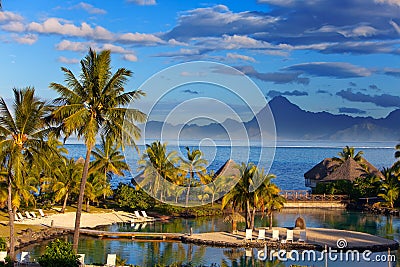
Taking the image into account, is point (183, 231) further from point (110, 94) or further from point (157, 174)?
point (110, 94)

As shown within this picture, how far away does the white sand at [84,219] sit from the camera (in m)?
34.3

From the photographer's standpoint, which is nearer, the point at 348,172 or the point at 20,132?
the point at 20,132

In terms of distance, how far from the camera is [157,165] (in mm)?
41375

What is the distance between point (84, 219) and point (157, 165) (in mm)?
6957

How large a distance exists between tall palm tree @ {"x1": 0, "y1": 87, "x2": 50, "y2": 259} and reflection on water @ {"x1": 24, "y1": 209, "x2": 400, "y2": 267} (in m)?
6.20

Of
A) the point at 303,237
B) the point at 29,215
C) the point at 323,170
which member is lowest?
the point at 29,215

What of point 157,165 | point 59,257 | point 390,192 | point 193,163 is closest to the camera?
point 59,257

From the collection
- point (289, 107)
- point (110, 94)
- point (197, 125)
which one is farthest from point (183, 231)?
point (289, 107)

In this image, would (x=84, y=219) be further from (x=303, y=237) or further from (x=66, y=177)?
(x=303, y=237)

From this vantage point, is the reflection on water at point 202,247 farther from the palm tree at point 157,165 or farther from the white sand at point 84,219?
the palm tree at point 157,165

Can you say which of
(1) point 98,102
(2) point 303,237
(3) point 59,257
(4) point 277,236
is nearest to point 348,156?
(2) point 303,237

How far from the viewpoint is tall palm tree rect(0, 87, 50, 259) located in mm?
19969

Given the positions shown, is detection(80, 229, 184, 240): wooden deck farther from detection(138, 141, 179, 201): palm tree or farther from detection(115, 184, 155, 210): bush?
detection(138, 141, 179, 201): palm tree

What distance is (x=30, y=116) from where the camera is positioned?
20.5m
